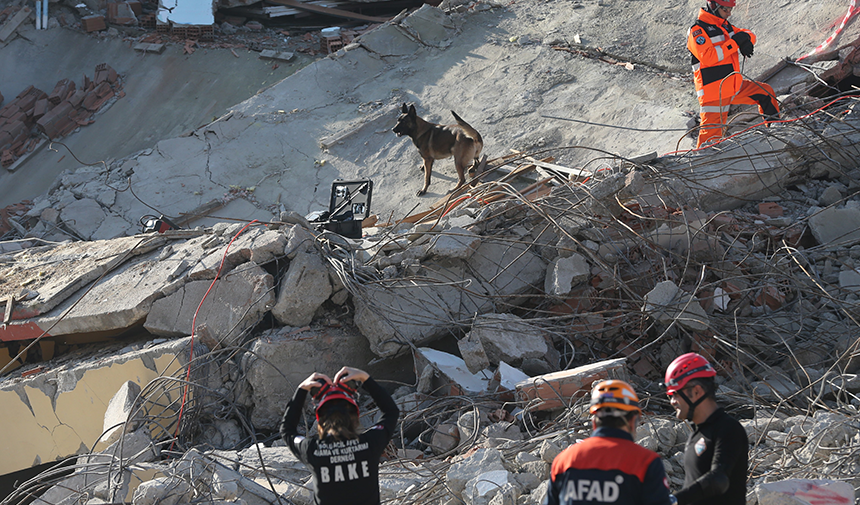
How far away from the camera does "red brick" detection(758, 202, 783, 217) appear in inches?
227

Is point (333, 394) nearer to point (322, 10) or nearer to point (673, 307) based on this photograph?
point (673, 307)

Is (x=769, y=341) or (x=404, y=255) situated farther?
(x=404, y=255)

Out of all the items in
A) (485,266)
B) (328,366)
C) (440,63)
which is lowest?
(328,366)

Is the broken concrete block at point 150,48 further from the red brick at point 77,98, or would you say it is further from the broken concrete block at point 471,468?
the broken concrete block at point 471,468

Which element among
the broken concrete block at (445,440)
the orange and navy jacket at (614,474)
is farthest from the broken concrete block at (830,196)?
the orange and navy jacket at (614,474)

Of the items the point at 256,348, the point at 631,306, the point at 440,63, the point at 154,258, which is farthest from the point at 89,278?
the point at 440,63

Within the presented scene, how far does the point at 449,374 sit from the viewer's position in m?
4.52

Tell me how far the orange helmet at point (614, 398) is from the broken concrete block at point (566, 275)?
2.82 meters

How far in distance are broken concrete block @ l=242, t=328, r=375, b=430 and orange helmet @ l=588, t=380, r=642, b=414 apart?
126 inches

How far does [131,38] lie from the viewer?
1354 cm

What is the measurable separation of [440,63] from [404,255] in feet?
21.1

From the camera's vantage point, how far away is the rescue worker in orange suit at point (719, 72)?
6.36 meters

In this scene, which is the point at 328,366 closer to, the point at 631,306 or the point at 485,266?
the point at 485,266

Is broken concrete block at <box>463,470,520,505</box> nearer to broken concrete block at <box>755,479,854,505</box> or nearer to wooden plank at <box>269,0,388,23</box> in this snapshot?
broken concrete block at <box>755,479,854,505</box>
